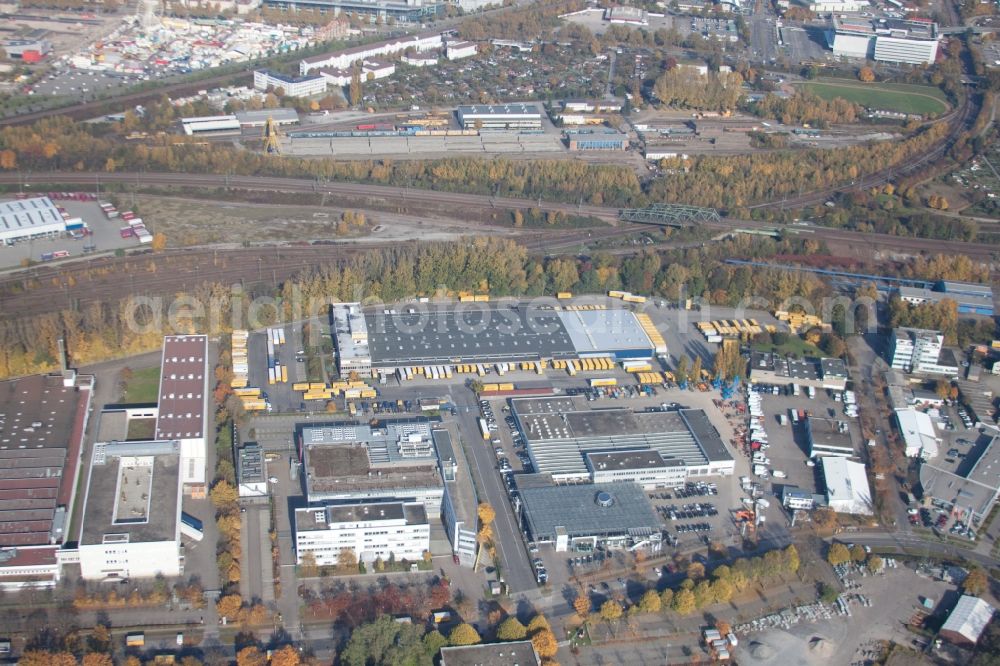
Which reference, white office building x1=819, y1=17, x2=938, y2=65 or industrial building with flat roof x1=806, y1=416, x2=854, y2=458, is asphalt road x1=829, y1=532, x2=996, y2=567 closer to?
industrial building with flat roof x1=806, y1=416, x2=854, y2=458

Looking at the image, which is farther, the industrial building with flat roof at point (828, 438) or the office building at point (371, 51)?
the office building at point (371, 51)

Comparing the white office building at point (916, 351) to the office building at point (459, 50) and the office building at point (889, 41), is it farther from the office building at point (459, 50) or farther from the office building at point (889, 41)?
the office building at point (889, 41)

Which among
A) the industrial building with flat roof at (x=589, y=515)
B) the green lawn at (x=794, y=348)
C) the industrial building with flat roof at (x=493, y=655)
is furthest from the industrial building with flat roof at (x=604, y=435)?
the industrial building with flat roof at (x=493, y=655)

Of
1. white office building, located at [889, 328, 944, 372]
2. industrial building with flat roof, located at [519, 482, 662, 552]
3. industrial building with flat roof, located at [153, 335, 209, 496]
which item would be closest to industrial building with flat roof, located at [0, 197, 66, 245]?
industrial building with flat roof, located at [153, 335, 209, 496]

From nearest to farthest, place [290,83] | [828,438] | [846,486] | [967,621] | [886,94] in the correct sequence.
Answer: [967,621] < [846,486] < [828,438] < [290,83] < [886,94]

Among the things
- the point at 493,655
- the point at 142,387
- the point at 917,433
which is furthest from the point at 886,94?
the point at 493,655

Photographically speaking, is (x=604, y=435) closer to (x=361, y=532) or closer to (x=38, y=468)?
(x=361, y=532)
